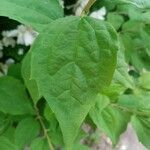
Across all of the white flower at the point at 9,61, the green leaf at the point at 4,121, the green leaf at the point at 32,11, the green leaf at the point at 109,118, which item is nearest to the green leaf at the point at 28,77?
the green leaf at the point at 32,11

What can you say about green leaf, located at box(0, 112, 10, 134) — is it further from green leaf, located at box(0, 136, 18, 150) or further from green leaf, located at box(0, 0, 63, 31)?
green leaf, located at box(0, 0, 63, 31)

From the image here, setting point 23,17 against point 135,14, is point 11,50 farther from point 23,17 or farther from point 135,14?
point 23,17

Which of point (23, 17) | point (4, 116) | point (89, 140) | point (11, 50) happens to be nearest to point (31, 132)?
point (4, 116)

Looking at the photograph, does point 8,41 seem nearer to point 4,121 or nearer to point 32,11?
point 4,121

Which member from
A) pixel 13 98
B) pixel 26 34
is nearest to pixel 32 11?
pixel 13 98

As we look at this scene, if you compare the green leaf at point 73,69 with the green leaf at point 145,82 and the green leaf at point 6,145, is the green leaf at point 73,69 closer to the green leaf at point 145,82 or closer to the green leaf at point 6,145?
the green leaf at point 6,145
